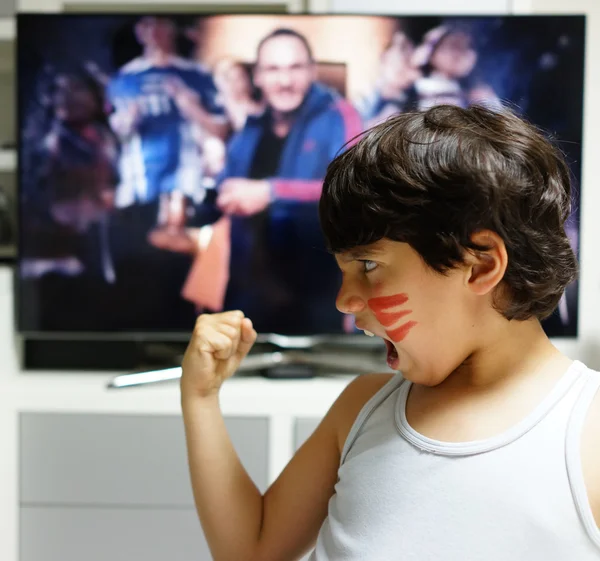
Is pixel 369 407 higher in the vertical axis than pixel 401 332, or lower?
lower

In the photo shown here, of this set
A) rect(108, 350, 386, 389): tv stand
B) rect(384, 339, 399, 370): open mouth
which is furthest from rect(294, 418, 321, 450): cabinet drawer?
rect(384, 339, 399, 370): open mouth

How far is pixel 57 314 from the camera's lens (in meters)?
2.02

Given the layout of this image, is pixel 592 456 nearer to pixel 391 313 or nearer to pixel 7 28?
pixel 391 313

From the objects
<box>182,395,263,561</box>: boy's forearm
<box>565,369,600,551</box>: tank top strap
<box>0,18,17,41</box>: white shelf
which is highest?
<box>0,18,17,41</box>: white shelf

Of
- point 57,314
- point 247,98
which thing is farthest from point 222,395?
point 247,98

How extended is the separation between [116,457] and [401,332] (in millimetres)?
Answer: 1390

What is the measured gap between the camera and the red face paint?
2.21ft

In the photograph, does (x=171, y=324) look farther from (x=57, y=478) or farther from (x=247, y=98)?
(x=247, y=98)

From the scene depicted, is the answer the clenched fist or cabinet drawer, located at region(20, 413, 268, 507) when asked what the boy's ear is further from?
cabinet drawer, located at region(20, 413, 268, 507)

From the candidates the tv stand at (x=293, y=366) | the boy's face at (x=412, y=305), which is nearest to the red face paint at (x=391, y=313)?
the boy's face at (x=412, y=305)

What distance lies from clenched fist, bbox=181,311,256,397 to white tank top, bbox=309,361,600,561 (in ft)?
0.64

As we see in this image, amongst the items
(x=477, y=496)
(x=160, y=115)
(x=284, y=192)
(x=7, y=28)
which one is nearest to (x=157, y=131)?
(x=160, y=115)

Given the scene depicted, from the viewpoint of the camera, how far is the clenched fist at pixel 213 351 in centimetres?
80

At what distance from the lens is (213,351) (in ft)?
2.64
